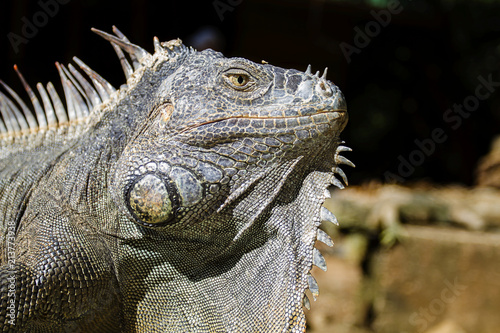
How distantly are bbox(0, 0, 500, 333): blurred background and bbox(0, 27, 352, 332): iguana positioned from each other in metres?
3.78

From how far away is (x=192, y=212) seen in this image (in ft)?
6.40

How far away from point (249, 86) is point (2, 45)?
6.19m

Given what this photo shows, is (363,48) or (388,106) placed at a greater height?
(363,48)

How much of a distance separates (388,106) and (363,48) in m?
1.75

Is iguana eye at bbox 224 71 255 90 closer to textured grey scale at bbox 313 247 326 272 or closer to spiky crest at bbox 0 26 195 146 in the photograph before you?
spiky crest at bbox 0 26 195 146

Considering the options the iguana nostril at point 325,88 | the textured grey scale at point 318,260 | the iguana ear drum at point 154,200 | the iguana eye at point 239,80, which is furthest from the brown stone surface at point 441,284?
the iguana ear drum at point 154,200

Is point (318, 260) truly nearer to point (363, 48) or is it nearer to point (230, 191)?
point (230, 191)

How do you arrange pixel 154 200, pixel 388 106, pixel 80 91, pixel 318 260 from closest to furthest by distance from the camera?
pixel 154 200, pixel 318 260, pixel 80 91, pixel 388 106

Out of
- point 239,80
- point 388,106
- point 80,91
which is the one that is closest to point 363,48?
point 388,106

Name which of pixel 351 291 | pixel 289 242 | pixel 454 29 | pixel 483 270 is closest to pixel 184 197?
pixel 289 242

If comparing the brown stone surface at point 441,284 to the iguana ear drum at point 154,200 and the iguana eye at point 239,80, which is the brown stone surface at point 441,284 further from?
the iguana ear drum at point 154,200

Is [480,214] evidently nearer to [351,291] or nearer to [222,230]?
[351,291]

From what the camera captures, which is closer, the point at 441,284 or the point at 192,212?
the point at 192,212

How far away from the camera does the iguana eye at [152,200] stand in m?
1.91
